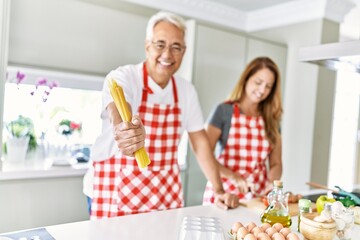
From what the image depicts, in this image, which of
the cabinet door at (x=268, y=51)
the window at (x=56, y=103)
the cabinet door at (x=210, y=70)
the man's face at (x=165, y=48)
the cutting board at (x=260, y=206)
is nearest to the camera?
the cutting board at (x=260, y=206)

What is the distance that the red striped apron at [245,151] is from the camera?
5.84 feet

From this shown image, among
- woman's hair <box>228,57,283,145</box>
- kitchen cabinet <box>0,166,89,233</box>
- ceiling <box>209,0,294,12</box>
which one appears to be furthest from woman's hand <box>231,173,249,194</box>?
ceiling <box>209,0,294,12</box>

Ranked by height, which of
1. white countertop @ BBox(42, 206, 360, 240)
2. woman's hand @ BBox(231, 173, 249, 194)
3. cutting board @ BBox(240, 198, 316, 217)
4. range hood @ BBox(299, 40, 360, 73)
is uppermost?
range hood @ BBox(299, 40, 360, 73)

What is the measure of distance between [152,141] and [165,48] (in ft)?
1.20

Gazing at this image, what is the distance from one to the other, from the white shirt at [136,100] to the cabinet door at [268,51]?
1.08m

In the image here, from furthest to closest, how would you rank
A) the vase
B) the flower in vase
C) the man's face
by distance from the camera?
the flower in vase
the vase
the man's face

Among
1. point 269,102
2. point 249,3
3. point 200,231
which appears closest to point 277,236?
point 200,231

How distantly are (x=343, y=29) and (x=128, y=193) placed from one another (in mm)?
2852

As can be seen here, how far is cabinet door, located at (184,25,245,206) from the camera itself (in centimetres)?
222

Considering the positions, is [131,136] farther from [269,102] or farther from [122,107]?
[269,102]

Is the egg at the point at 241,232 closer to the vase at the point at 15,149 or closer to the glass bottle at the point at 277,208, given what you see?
the glass bottle at the point at 277,208

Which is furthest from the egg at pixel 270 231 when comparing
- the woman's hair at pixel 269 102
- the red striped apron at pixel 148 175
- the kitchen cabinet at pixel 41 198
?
the kitchen cabinet at pixel 41 198

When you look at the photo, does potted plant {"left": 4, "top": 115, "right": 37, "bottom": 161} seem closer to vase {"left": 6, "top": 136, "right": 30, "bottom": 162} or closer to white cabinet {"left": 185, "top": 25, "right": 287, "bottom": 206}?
vase {"left": 6, "top": 136, "right": 30, "bottom": 162}

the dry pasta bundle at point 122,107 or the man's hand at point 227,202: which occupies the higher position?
the dry pasta bundle at point 122,107
